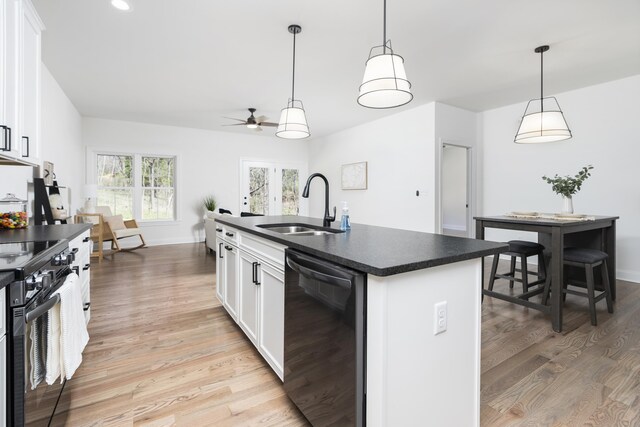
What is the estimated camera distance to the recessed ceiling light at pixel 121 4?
2.39 m

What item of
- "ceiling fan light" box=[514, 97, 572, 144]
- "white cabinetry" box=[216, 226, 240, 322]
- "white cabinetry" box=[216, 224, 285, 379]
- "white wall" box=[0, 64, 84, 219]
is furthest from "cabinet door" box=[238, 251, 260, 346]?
"ceiling fan light" box=[514, 97, 572, 144]

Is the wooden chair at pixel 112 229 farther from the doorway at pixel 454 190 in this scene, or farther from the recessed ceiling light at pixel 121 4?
the doorway at pixel 454 190

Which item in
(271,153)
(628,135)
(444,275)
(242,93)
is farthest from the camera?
(271,153)

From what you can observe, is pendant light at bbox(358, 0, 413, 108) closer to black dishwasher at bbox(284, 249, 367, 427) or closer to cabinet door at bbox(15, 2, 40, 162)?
black dishwasher at bbox(284, 249, 367, 427)

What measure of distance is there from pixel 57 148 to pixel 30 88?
112 inches

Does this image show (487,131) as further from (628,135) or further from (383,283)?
(383,283)

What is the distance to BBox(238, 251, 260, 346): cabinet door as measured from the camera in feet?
6.38

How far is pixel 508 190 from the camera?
505cm

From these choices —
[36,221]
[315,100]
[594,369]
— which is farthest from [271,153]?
[594,369]

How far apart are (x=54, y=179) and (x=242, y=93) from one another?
264 centimetres

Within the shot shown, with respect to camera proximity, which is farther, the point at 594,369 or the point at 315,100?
the point at 315,100

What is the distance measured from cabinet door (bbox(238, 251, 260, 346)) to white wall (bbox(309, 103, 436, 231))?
11.9 ft

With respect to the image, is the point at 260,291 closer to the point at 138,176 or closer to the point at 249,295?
the point at 249,295

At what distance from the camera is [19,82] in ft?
5.66
